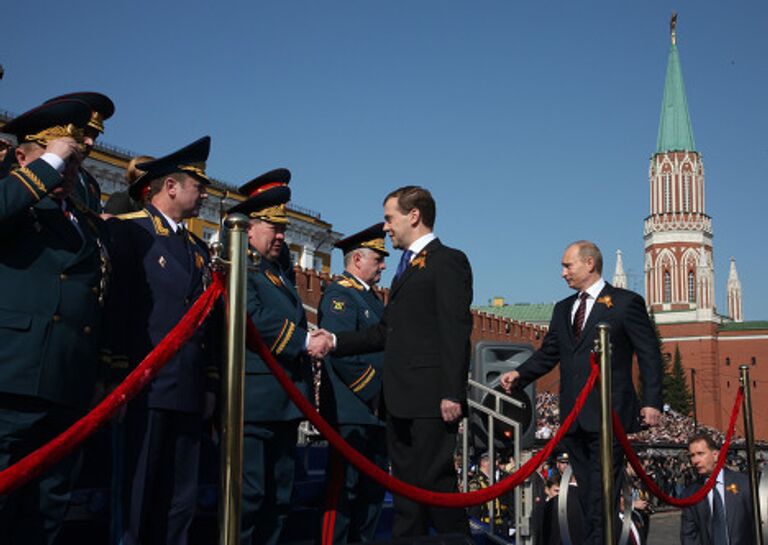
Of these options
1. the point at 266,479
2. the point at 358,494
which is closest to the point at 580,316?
the point at 358,494

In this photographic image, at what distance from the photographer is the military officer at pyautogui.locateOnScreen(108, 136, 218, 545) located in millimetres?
3768

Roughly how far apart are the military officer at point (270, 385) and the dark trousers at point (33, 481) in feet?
3.88

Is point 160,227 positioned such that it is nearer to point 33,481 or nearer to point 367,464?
point 33,481

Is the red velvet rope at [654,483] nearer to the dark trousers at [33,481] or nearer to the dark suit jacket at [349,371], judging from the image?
the dark suit jacket at [349,371]

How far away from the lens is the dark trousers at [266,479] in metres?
4.30

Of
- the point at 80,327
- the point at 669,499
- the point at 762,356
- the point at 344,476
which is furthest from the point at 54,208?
the point at 762,356

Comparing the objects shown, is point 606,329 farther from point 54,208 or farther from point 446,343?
point 54,208

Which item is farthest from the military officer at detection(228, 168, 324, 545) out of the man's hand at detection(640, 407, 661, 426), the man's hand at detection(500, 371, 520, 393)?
the man's hand at detection(640, 407, 661, 426)

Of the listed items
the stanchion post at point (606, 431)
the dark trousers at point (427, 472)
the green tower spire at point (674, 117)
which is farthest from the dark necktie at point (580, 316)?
the green tower spire at point (674, 117)

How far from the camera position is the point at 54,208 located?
11.2ft

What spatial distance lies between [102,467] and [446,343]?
170cm

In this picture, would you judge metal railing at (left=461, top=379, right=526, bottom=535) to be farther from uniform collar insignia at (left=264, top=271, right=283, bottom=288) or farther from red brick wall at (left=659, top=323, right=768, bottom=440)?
red brick wall at (left=659, top=323, right=768, bottom=440)

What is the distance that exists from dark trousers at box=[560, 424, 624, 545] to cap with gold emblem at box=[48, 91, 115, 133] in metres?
3.01

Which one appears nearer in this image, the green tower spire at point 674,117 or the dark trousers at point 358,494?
the dark trousers at point 358,494
